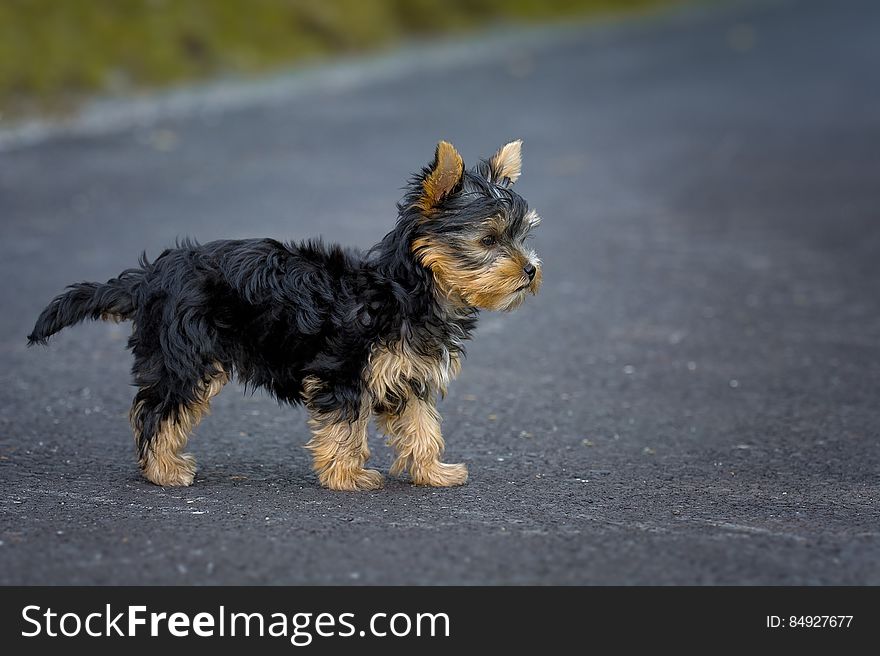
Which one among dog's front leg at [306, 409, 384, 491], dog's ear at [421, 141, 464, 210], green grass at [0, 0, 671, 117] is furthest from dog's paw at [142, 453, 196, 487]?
green grass at [0, 0, 671, 117]

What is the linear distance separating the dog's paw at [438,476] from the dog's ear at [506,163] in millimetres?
1551

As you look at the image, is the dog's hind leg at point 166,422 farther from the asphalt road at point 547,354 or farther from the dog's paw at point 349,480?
the dog's paw at point 349,480

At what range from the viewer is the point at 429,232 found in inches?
269

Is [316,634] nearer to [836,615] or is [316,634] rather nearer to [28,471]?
[836,615]

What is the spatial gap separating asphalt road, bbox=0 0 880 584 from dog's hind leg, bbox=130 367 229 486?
16 cm

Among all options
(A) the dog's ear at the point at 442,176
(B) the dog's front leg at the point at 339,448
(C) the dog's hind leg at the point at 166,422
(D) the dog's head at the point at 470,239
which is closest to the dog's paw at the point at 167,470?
(C) the dog's hind leg at the point at 166,422

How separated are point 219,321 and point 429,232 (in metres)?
1.16

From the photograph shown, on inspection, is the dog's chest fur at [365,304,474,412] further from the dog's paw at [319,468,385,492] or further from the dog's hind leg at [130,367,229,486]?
the dog's hind leg at [130,367,229,486]

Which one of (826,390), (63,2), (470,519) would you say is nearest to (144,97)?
(63,2)

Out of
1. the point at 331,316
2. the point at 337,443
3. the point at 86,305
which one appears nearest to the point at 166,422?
the point at 86,305

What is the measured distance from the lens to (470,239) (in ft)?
22.3

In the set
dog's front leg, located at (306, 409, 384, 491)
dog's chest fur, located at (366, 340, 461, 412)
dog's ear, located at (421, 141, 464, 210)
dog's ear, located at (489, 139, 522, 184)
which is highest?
dog's ear, located at (489, 139, 522, 184)

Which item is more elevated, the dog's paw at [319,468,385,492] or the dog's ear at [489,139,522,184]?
the dog's ear at [489,139,522,184]

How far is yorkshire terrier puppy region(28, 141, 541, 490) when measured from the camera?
268 inches
